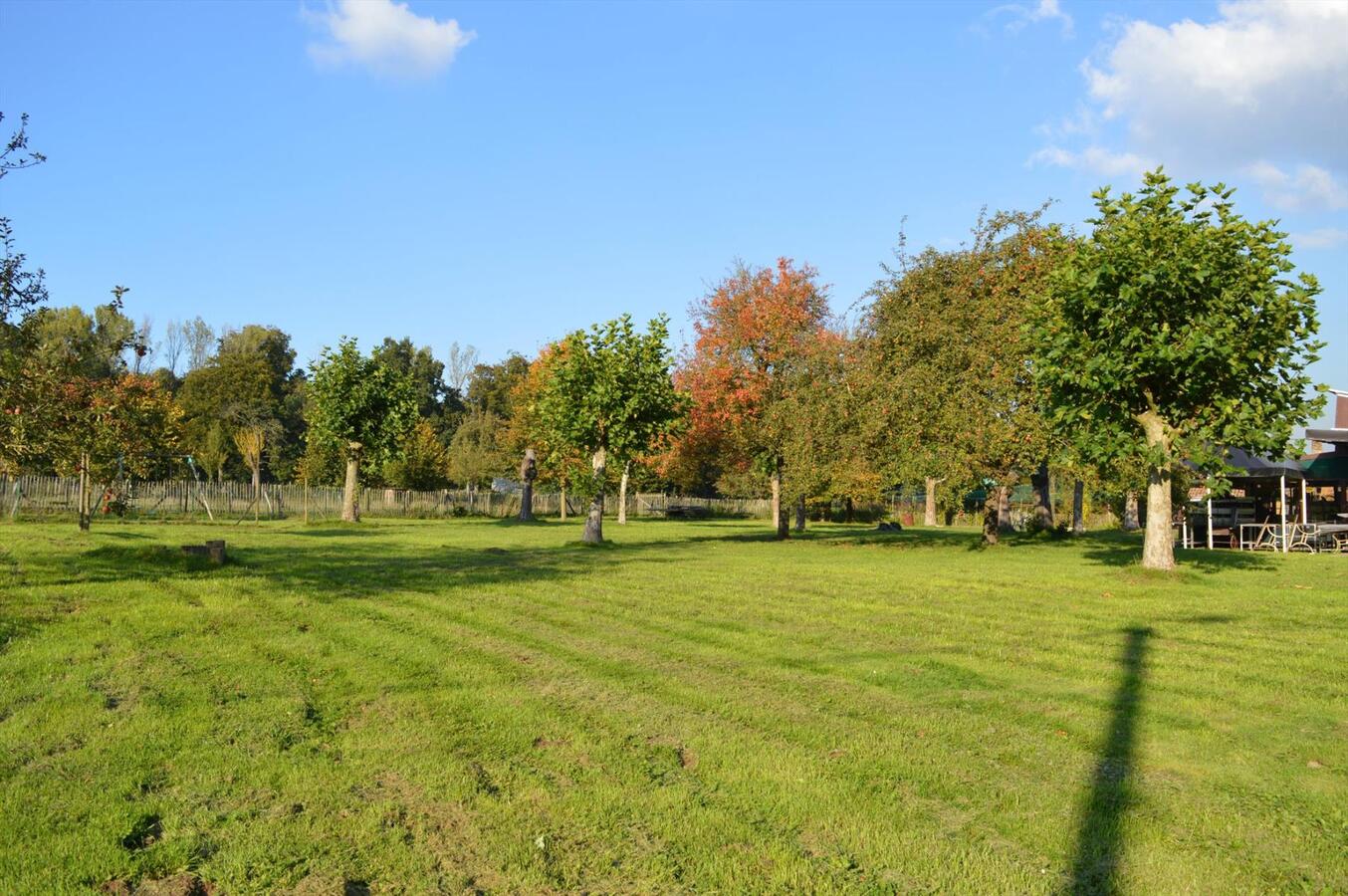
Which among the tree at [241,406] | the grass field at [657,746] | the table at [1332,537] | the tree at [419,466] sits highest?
the tree at [241,406]

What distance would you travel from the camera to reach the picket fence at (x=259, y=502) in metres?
32.8

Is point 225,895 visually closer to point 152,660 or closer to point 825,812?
point 825,812

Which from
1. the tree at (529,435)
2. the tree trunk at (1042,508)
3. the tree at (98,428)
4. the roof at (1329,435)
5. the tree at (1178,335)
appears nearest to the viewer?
the tree at (98,428)

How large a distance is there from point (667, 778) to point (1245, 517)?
3037 cm

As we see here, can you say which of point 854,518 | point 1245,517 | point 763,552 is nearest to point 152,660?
point 763,552

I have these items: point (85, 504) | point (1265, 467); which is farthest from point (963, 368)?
point (85, 504)

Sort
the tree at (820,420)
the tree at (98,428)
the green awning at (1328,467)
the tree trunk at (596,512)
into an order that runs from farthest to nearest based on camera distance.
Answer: the green awning at (1328,467) → the tree trunk at (596,512) → the tree at (820,420) → the tree at (98,428)

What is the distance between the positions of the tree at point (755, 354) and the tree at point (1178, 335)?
11913mm

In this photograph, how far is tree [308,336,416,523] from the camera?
4019cm

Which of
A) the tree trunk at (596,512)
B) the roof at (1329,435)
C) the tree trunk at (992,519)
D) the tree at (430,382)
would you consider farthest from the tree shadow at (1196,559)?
the tree at (430,382)

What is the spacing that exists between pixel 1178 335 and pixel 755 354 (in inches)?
741

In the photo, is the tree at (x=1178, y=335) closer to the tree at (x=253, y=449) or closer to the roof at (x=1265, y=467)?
the roof at (x=1265, y=467)

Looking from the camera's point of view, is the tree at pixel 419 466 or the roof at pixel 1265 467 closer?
the roof at pixel 1265 467

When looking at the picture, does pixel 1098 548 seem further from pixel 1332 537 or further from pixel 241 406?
pixel 241 406
